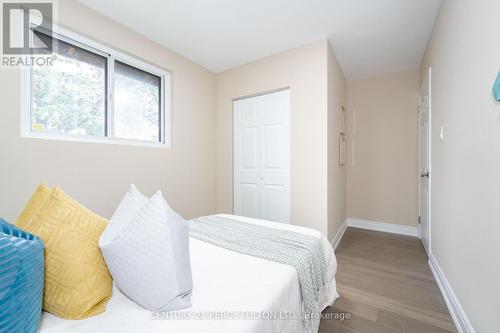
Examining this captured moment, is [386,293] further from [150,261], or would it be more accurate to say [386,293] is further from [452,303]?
[150,261]

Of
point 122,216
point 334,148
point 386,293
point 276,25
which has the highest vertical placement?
point 276,25

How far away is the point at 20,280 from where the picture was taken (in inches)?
Result: 23.1

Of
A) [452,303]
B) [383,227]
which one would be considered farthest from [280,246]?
[383,227]

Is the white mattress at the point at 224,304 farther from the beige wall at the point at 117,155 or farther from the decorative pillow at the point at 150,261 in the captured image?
the beige wall at the point at 117,155

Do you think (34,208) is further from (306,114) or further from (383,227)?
(383,227)

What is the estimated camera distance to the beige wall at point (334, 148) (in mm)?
2559

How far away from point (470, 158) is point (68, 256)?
2183mm

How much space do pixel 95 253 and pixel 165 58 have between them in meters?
2.53

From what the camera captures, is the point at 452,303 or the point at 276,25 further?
the point at 276,25

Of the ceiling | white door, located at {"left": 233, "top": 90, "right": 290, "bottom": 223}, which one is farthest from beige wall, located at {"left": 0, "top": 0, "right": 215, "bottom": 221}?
white door, located at {"left": 233, "top": 90, "right": 290, "bottom": 223}

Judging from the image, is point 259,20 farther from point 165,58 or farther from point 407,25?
point 407,25

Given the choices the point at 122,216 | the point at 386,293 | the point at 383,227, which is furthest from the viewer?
the point at 383,227

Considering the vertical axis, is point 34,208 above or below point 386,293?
above

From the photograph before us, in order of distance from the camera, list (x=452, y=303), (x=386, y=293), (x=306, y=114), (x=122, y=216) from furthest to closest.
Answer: (x=306, y=114) → (x=386, y=293) → (x=452, y=303) → (x=122, y=216)
